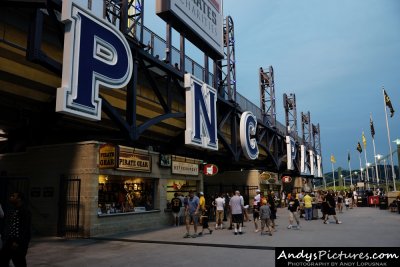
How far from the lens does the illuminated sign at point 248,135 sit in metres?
25.9

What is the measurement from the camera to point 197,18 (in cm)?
2173

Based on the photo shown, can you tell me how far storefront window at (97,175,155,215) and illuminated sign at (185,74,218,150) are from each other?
3530 mm

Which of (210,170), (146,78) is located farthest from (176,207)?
(146,78)

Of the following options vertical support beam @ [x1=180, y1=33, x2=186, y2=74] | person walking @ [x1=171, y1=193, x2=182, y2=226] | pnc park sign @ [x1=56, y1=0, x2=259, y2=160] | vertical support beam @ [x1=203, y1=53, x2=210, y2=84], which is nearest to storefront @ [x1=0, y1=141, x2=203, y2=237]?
person walking @ [x1=171, y1=193, x2=182, y2=226]

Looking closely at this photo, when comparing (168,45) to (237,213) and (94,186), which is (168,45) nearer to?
(94,186)

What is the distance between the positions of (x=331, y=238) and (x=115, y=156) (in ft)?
30.5

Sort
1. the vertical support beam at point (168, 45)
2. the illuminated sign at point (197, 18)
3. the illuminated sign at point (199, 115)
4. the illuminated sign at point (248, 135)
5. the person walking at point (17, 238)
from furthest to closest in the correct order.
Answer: the illuminated sign at point (248, 135) → the illuminated sign at point (197, 18) → the illuminated sign at point (199, 115) → the vertical support beam at point (168, 45) → the person walking at point (17, 238)

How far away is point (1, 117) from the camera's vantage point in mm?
15469

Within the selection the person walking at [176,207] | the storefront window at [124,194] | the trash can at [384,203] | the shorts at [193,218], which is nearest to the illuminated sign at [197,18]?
the storefront window at [124,194]

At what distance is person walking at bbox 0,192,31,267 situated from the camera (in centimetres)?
641

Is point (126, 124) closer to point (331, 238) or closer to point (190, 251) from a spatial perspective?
point (190, 251)

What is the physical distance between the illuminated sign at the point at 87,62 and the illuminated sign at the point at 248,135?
13657 millimetres

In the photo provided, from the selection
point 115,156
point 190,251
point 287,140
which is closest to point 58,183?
point 115,156

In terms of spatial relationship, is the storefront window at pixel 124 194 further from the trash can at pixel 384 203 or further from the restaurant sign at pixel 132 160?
the trash can at pixel 384 203
